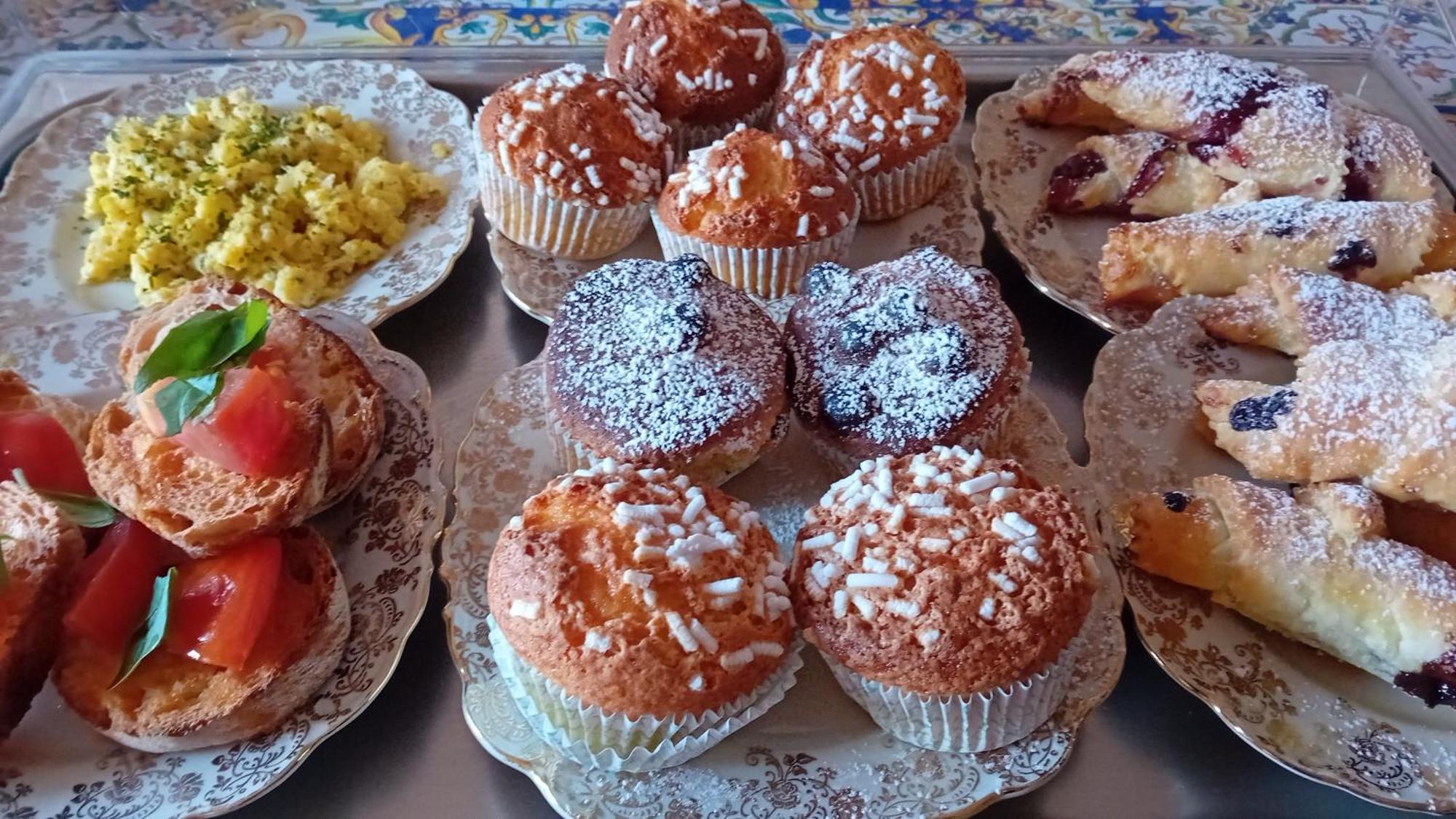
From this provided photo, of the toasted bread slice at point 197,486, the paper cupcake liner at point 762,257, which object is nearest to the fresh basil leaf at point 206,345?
the toasted bread slice at point 197,486

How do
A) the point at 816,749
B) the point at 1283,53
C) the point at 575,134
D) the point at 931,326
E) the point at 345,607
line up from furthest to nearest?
the point at 1283,53 → the point at 575,134 → the point at 931,326 → the point at 345,607 → the point at 816,749

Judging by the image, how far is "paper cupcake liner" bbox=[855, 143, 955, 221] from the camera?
8.34ft

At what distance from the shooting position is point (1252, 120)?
2627 mm

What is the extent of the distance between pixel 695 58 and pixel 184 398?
1515 mm

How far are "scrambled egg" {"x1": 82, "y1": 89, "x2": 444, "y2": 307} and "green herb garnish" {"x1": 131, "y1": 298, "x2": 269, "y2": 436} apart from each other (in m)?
0.60

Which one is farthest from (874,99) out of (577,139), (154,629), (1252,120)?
(154,629)

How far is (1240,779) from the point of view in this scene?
1843mm

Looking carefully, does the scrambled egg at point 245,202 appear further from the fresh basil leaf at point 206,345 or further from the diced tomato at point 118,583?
the diced tomato at point 118,583

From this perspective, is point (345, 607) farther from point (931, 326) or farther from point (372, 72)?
point (372, 72)

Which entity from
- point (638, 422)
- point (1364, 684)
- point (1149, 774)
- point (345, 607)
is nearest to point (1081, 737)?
point (1149, 774)

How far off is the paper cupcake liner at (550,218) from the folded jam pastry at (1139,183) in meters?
1.14

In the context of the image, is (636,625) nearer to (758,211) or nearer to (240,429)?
(240,429)

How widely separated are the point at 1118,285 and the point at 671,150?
3.80 ft

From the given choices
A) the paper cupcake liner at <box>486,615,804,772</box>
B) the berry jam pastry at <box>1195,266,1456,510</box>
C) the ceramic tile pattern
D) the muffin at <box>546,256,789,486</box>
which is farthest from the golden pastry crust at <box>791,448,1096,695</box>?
the ceramic tile pattern
